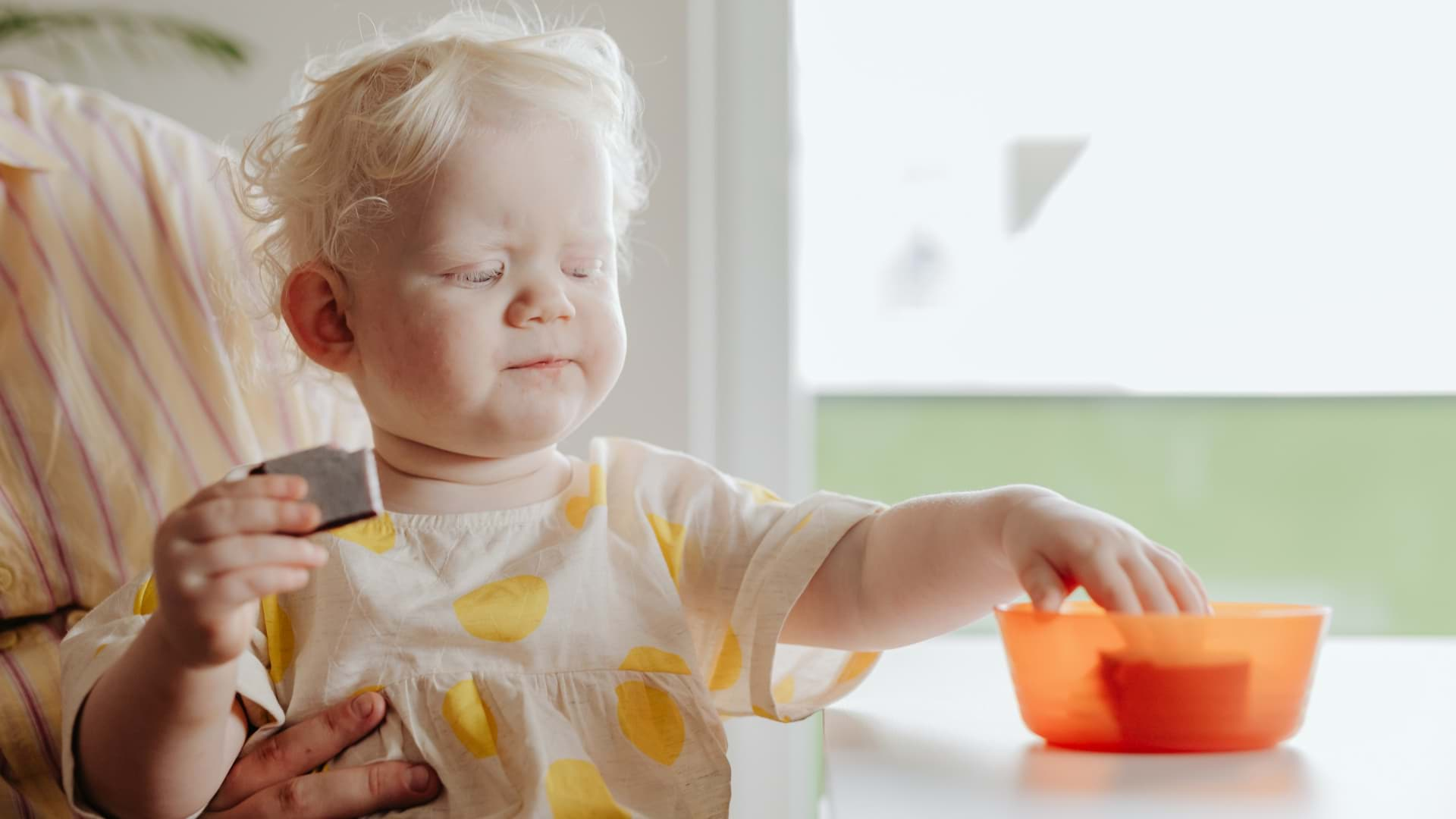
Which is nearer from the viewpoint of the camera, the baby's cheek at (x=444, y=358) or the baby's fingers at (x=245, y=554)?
the baby's fingers at (x=245, y=554)

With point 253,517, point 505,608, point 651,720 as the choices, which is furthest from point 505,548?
point 253,517

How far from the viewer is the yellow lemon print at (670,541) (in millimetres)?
880

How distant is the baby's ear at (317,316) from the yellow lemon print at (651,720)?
32 centimetres

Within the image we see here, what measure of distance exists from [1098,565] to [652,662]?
323 mm

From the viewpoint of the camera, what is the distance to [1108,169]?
1.35m

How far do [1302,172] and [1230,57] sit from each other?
0.51ft

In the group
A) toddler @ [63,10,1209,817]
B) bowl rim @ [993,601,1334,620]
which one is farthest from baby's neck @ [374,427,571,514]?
bowl rim @ [993,601,1334,620]

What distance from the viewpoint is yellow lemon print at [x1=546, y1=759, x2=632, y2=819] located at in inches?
29.5

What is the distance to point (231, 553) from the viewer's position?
62 cm

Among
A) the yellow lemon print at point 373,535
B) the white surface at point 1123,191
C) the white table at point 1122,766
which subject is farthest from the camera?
the white surface at point 1123,191

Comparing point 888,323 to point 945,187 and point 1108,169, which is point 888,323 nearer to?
point 945,187

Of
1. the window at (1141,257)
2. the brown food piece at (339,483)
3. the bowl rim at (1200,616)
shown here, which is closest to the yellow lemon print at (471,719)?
the brown food piece at (339,483)

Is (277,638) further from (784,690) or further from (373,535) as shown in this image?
(784,690)

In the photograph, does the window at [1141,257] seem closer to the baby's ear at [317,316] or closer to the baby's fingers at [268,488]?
the baby's ear at [317,316]
